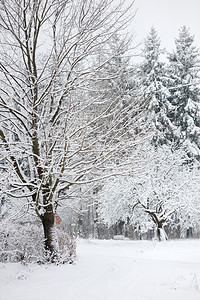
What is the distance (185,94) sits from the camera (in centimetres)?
1877

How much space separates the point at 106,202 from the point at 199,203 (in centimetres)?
598

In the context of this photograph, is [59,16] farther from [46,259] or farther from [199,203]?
[199,203]

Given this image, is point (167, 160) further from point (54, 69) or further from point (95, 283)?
point (95, 283)

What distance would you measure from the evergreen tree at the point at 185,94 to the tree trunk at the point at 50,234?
512 inches

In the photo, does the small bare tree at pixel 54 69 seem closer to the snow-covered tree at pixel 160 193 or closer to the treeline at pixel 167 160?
the treeline at pixel 167 160

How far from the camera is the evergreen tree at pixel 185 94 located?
1781cm

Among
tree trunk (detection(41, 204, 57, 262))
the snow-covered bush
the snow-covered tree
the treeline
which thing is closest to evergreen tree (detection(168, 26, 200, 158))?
the treeline

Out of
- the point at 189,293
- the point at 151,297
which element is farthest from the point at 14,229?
the point at 189,293

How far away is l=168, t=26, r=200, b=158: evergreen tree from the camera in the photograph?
1781cm

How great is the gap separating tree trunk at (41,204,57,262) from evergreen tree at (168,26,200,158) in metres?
13.0

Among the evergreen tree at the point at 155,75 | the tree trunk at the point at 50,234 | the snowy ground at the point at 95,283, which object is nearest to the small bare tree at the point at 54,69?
the tree trunk at the point at 50,234

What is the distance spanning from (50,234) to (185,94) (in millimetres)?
16188

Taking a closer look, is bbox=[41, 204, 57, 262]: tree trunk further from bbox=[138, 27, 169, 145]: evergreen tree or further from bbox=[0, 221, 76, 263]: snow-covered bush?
bbox=[138, 27, 169, 145]: evergreen tree

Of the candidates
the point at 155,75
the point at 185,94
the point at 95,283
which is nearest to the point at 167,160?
the point at 185,94
